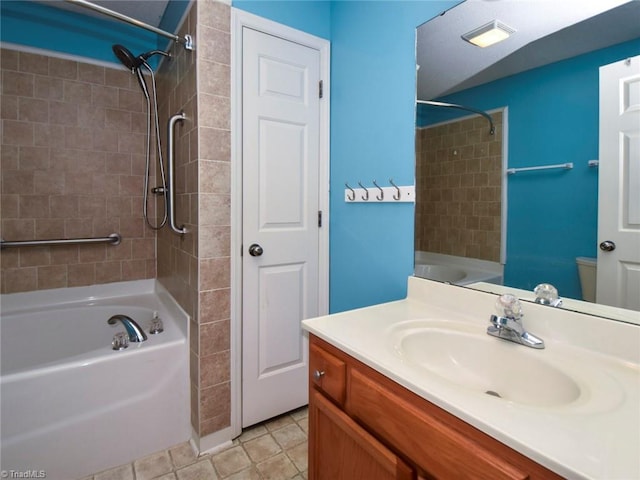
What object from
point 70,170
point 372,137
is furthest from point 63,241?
point 372,137

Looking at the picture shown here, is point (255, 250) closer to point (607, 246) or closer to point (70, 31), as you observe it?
point (607, 246)

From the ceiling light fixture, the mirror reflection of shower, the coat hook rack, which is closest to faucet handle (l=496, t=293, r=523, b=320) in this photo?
the coat hook rack

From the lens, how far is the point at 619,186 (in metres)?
0.87

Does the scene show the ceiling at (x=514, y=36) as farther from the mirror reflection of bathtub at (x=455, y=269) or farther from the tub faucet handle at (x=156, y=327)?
the tub faucet handle at (x=156, y=327)

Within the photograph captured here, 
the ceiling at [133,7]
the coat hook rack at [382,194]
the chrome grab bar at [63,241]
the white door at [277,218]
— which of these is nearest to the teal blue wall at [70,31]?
the ceiling at [133,7]

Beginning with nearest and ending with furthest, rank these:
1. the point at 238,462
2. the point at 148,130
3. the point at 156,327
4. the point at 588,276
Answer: the point at 588,276, the point at 238,462, the point at 156,327, the point at 148,130

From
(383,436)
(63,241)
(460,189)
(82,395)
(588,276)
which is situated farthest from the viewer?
(63,241)

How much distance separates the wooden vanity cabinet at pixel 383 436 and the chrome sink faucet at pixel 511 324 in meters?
0.40

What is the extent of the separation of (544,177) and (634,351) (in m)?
0.51

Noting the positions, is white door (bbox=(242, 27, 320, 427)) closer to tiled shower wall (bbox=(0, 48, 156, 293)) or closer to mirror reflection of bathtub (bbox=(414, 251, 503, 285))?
mirror reflection of bathtub (bbox=(414, 251, 503, 285))

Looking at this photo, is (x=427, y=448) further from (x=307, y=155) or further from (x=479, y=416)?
(x=307, y=155)

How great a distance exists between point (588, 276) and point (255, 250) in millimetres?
1345

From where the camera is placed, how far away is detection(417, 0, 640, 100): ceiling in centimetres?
89

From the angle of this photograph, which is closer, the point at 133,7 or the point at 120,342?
the point at 120,342
